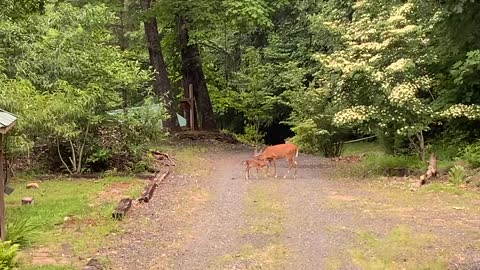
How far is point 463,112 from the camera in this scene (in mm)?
12219

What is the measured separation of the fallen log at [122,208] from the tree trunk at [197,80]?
13040mm

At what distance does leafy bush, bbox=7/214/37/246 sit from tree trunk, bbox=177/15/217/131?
14691 mm

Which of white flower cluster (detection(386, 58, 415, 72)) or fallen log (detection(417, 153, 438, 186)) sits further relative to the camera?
white flower cluster (detection(386, 58, 415, 72))

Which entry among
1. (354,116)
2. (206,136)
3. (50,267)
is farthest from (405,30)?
(206,136)

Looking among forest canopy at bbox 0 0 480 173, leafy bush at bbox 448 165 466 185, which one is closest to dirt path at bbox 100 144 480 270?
leafy bush at bbox 448 165 466 185

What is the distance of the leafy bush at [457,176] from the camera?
11.1 meters

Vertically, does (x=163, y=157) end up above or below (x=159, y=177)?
above

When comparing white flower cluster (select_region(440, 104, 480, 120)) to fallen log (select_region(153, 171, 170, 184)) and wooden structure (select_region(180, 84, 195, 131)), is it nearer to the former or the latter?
fallen log (select_region(153, 171, 170, 184))

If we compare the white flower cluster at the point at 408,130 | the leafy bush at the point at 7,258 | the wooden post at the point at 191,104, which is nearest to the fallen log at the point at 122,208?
the leafy bush at the point at 7,258

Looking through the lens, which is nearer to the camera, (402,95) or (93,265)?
(93,265)

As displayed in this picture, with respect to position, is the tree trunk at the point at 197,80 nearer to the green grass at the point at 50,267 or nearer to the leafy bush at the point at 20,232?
the leafy bush at the point at 20,232

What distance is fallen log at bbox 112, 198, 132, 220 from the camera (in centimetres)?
873

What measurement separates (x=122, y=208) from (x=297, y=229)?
2.64m

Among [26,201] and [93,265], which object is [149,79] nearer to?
[26,201]
